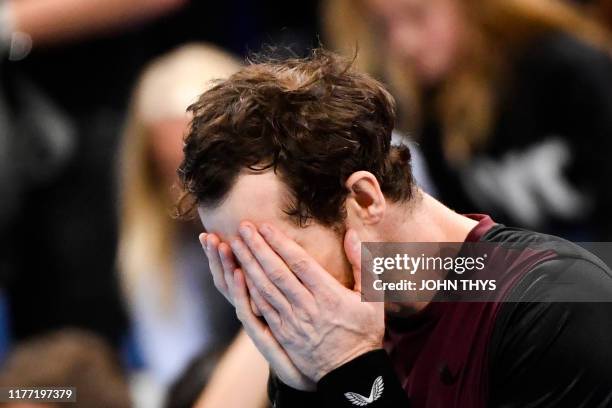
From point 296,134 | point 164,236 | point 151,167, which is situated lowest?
point 164,236

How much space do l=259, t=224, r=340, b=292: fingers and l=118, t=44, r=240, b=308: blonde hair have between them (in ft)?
5.79

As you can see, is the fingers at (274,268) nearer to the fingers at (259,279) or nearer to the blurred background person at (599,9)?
the fingers at (259,279)

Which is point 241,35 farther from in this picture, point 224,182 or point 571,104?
point 224,182

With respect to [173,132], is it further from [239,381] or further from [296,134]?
[296,134]

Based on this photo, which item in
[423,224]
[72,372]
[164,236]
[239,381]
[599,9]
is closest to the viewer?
[423,224]

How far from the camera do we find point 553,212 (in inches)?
134

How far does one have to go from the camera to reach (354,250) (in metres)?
1.68

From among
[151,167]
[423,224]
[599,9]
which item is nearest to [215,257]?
[423,224]

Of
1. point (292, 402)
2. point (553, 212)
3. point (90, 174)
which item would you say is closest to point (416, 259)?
point (292, 402)

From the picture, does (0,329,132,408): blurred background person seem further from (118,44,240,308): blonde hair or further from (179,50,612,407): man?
(118,44,240,308): blonde hair

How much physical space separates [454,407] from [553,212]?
1.85 metres

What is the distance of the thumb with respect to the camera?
1681 mm

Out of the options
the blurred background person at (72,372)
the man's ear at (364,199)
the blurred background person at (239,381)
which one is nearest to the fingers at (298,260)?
the man's ear at (364,199)

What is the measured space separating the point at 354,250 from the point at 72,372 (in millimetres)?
927
